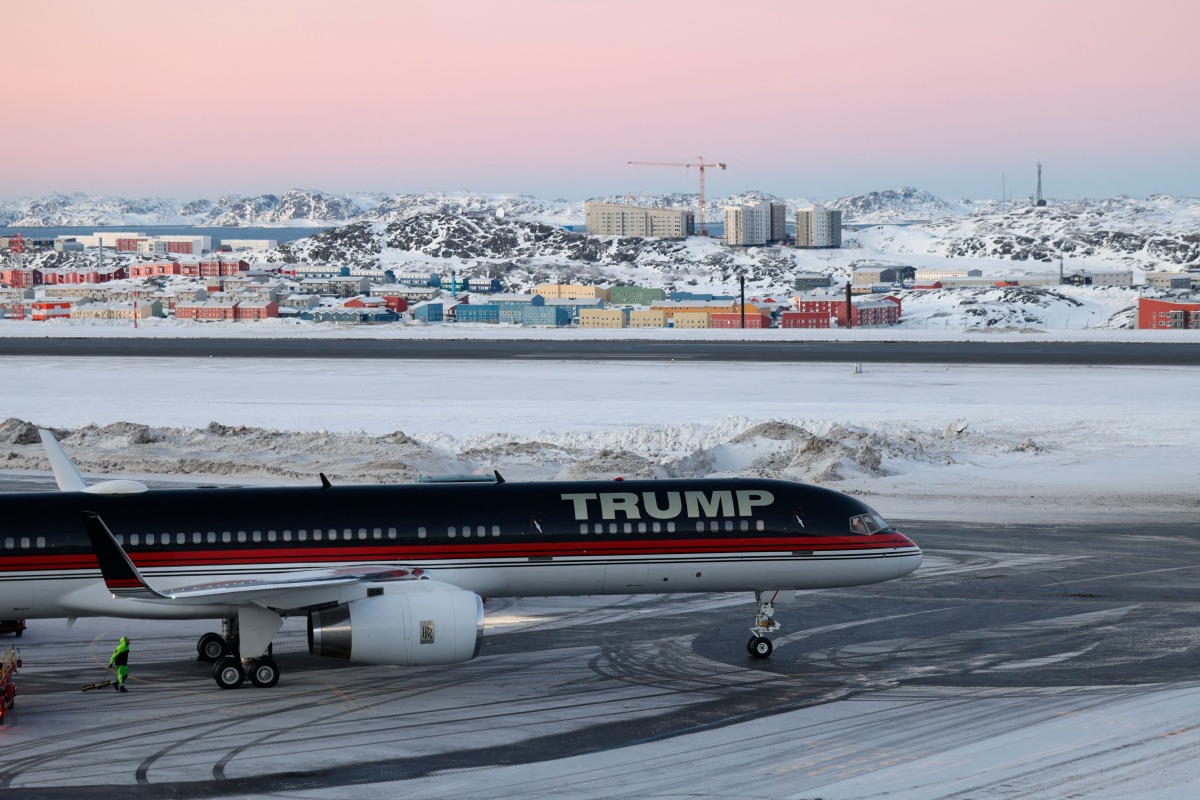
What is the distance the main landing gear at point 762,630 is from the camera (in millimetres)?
32438

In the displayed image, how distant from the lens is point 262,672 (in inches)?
1179

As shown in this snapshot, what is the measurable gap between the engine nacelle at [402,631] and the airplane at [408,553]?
31 mm

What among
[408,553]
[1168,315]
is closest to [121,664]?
[408,553]

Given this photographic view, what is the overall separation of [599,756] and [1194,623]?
19.4 metres

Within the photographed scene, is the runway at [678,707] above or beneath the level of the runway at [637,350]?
beneath

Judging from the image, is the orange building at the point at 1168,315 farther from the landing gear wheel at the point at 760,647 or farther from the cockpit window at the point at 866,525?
the landing gear wheel at the point at 760,647

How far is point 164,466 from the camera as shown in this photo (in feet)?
208

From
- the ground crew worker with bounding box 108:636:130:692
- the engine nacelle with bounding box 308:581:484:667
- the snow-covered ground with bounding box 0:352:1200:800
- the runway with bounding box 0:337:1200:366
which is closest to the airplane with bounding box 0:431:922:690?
the engine nacelle with bounding box 308:581:484:667

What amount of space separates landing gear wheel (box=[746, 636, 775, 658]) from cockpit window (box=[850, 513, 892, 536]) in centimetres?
350

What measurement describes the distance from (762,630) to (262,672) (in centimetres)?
1213

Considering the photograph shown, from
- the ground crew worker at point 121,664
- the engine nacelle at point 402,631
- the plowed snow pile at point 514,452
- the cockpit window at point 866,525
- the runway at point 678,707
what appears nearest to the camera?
the runway at point 678,707

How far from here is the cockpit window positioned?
32688mm

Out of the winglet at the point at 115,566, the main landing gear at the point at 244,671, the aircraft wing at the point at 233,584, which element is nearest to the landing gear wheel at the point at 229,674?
the main landing gear at the point at 244,671

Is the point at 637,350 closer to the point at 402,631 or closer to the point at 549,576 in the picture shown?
the point at 549,576
